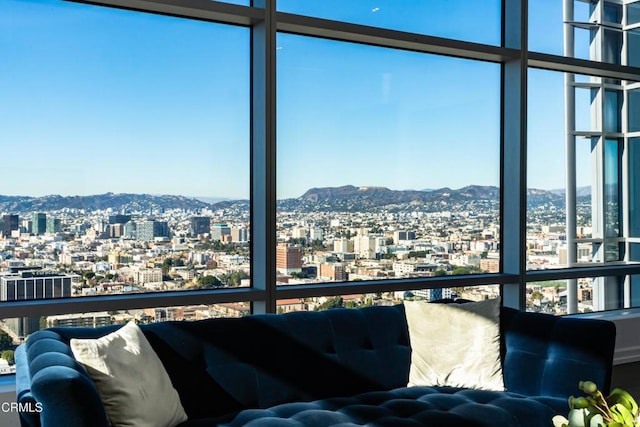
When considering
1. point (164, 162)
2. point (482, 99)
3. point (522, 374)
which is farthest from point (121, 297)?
point (482, 99)

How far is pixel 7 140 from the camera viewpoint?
142 inches

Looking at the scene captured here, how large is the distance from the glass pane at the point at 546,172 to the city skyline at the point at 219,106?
0.04m

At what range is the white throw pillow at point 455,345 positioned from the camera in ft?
11.4

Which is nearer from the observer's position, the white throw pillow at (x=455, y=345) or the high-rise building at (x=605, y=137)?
the white throw pillow at (x=455, y=345)

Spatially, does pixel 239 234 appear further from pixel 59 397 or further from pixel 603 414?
pixel 603 414

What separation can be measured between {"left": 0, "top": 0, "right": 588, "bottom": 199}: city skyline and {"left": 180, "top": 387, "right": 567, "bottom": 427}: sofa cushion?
1616 mm

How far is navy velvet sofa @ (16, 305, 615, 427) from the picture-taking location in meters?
2.91

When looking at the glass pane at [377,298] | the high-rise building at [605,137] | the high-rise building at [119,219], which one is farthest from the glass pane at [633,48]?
the high-rise building at [119,219]

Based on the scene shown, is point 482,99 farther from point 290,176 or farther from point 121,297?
point 121,297

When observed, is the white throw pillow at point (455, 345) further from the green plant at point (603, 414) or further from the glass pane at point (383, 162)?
the green plant at point (603, 414)

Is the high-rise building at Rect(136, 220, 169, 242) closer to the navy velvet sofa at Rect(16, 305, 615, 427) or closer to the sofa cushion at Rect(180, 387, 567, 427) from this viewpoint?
the navy velvet sofa at Rect(16, 305, 615, 427)

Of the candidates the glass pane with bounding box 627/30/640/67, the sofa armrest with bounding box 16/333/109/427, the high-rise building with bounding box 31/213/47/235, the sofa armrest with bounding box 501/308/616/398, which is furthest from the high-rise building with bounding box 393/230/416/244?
the sofa armrest with bounding box 16/333/109/427

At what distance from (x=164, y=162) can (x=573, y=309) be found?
3.67 m

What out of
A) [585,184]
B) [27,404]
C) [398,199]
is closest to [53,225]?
[27,404]
